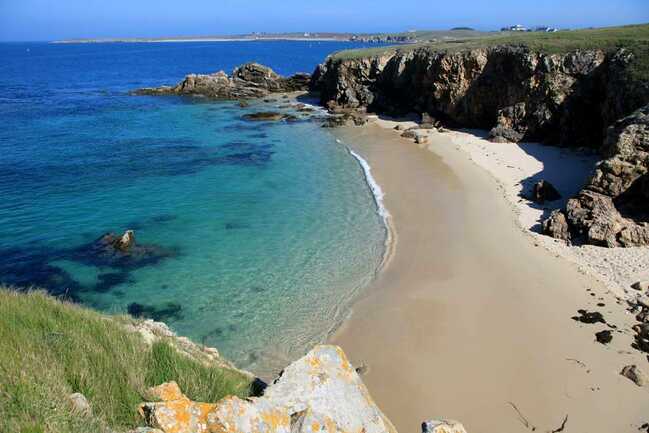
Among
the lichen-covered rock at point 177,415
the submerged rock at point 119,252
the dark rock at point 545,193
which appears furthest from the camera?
the dark rock at point 545,193

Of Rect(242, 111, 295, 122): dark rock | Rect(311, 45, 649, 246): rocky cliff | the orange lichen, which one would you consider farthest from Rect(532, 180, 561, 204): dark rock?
Rect(242, 111, 295, 122): dark rock

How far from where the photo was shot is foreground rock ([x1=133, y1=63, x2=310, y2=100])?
64.2 metres

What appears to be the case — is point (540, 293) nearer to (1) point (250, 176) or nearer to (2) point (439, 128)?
(1) point (250, 176)

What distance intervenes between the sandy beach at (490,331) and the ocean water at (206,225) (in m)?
1.68

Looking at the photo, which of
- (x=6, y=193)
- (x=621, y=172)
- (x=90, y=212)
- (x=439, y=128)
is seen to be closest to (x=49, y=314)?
(x=90, y=212)

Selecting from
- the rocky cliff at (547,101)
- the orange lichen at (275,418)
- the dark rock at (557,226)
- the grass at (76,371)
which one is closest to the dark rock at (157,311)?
the grass at (76,371)

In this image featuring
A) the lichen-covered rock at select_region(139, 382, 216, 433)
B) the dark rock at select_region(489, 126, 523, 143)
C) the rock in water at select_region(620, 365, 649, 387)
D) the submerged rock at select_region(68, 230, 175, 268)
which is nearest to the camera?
the lichen-covered rock at select_region(139, 382, 216, 433)

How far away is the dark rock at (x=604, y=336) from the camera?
12867 millimetres

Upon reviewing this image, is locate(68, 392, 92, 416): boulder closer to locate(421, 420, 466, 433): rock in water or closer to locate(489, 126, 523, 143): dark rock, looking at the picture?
locate(421, 420, 466, 433): rock in water

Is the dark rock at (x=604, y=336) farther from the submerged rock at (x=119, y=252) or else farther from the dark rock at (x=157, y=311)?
the submerged rock at (x=119, y=252)

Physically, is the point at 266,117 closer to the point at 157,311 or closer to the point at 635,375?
the point at 157,311

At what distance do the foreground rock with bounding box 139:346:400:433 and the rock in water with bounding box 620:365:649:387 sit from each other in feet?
26.0

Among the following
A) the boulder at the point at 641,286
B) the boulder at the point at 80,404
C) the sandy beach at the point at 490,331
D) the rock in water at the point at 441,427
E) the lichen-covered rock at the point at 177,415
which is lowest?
the sandy beach at the point at 490,331

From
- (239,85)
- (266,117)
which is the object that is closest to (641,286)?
(266,117)
